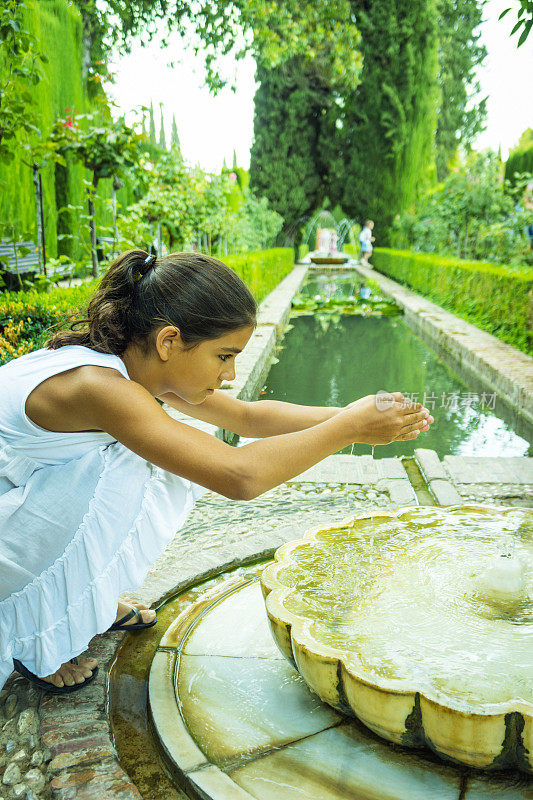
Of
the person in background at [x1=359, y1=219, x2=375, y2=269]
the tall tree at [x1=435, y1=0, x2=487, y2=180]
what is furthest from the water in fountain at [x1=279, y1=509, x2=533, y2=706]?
the tall tree at [x1=435, y1=0, x2=487, y2=180]

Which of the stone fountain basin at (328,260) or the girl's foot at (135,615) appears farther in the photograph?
the stone fountain basin at (328,260)

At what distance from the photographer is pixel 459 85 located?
1121 inches

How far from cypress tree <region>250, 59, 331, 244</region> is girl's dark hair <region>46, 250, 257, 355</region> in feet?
Result: 71.1

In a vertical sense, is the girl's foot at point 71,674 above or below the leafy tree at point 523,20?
below

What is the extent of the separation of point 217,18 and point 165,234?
8.29m

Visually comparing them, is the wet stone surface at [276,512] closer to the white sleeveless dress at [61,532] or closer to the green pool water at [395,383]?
the white sleeveless dress at [61,532]

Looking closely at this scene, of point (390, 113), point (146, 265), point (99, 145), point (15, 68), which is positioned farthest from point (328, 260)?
point (146, 265)

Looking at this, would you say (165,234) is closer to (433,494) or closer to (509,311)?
(509,311)

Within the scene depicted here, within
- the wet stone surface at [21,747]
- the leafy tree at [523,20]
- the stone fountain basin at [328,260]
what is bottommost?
the wet stone surface at [21,747]

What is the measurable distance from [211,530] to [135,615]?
2.50 ft

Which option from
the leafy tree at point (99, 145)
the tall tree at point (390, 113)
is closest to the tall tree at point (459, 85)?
the tall tree at point (390, 113)

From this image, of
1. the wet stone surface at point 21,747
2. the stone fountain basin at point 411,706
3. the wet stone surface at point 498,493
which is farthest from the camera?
the wet stone surface at point 498,493

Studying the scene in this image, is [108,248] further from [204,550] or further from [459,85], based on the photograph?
[459,85]

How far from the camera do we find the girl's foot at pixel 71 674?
64.7 inches
